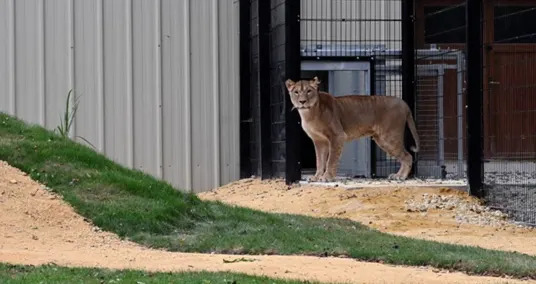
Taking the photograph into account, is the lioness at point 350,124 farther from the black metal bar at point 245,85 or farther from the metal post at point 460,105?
the black metal bar at point 245,85

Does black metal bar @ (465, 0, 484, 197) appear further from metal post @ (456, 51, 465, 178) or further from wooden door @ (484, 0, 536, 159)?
metal post @ (456, 51, 465, 178)

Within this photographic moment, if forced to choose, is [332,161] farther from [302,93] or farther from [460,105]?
[460,105]

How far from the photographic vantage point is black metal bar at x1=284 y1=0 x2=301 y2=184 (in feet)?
50.5

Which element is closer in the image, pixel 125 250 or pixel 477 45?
pixel 125 250

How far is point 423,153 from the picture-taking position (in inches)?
675

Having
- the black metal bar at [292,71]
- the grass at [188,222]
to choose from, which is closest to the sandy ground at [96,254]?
the grass at [188,222]

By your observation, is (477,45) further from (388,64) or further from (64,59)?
(64,59)

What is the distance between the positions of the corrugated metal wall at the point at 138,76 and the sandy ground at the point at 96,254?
6127 millimetres

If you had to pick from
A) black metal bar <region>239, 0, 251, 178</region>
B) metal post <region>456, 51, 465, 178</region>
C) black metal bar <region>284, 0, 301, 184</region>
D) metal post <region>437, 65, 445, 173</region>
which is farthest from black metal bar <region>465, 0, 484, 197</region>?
black metal bar <region>239, 0, 251, 178</region>

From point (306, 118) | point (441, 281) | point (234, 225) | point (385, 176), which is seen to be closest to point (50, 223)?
point (234, 225)

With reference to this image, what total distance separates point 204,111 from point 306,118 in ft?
10.5

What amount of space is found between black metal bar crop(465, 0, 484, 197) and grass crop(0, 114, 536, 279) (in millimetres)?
2588

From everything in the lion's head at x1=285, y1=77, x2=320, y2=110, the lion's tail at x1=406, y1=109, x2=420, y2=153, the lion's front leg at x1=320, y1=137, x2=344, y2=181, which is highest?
the lion's head at x1=285, y1=77, x2=320, y2=110

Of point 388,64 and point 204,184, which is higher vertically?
point 388,64
